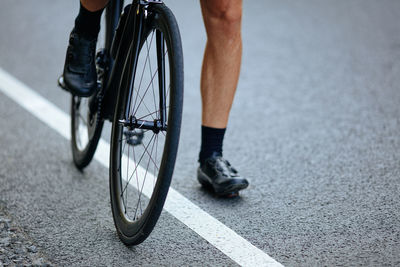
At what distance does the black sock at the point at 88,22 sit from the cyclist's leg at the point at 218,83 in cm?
52

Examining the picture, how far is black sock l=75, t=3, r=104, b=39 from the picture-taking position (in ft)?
9.51

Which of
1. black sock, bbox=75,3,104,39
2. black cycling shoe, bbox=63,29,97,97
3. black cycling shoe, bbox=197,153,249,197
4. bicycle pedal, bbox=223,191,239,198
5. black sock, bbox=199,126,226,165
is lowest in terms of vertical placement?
bicycle pedal, bbox=223,191,239,198

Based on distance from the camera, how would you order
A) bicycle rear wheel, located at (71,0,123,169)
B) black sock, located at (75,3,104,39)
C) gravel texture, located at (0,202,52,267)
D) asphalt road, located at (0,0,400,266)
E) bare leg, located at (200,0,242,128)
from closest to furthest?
gravel texture, located at (0,202,52,267), asphalt road, located at (0,0,400,266), bare leg, located at (200,0,242,128), black sock, located at (75,3,104,39), bicycle rear wheel, located at (71,0,123,169)

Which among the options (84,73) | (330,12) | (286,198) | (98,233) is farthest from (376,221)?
(330,12)

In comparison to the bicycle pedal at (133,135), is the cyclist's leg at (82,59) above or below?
above

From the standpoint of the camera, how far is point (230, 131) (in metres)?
3.91

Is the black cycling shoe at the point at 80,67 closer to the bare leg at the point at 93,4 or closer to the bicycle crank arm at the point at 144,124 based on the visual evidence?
the bare leg at the point at 93,4

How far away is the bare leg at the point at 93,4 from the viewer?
2852mm

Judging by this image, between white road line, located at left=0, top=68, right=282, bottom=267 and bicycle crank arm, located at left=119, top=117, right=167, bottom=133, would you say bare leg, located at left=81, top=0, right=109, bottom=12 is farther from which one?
white road line, located at left=0, top=68, right=282, bottom=267

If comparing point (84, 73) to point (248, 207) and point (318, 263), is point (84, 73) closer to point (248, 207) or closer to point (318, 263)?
point (248, 207)

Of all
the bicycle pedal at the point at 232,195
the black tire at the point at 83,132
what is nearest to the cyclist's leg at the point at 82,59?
the black tire at the point at 83,132

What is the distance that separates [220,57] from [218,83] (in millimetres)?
129

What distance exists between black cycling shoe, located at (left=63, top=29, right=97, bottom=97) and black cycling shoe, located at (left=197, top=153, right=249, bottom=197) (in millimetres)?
685

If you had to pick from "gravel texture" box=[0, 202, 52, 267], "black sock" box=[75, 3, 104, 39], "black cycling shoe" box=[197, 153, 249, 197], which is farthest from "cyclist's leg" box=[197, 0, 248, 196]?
"gravel texture" box=[0, 202, 52, 267]
